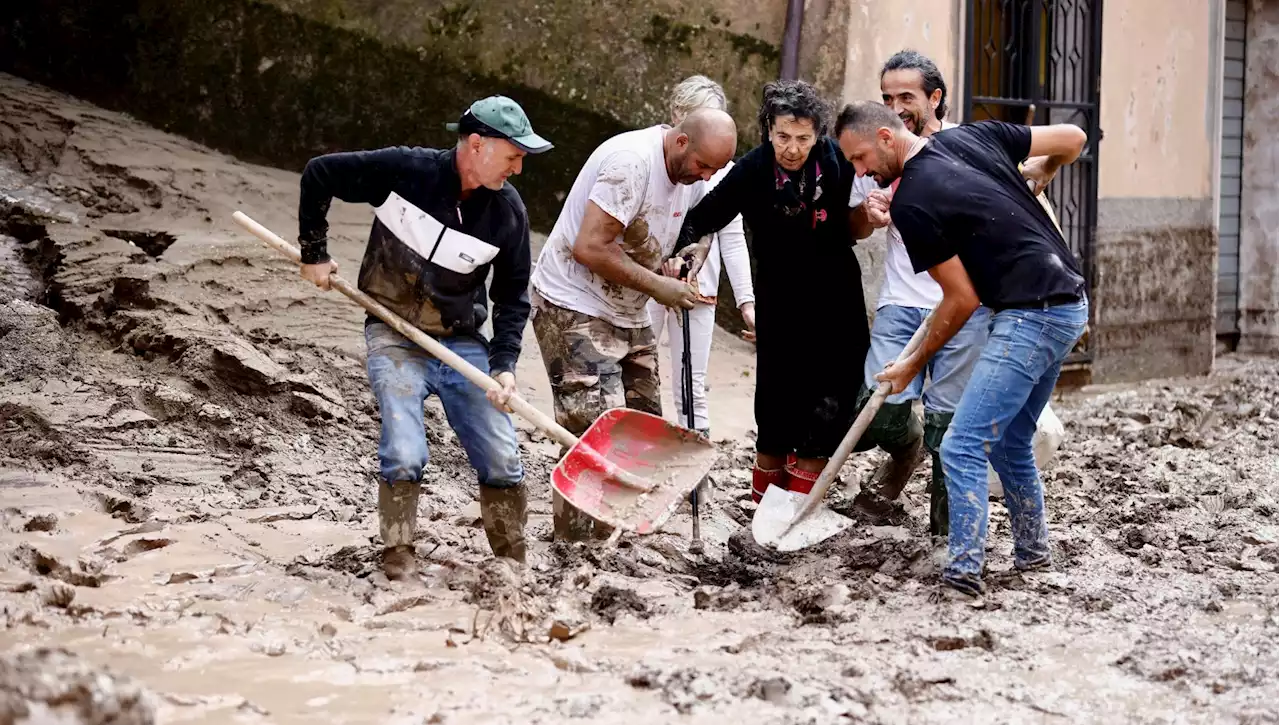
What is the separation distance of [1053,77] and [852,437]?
5.93 m

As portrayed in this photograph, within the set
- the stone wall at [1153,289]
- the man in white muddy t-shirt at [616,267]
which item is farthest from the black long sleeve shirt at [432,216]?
the stone wall at [1153,289]

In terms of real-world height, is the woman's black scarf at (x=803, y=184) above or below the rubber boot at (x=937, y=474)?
above

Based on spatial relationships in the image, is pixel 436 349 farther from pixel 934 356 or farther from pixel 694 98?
pixel 934 356

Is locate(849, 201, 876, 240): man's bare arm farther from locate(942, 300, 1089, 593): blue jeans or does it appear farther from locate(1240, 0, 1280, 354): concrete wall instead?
locate(1240, 0, 1280, 354): concrete wall

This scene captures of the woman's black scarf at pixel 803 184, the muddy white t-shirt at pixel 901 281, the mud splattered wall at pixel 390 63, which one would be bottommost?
the muddy white t-shirt at pixel 901 281

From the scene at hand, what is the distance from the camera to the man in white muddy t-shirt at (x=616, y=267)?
4992 mm

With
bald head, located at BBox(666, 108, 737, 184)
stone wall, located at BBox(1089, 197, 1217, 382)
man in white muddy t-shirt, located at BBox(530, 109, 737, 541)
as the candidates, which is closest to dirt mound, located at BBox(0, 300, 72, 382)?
man in white muddy t-shirt, located at BBox(530, 109, 737, 541)

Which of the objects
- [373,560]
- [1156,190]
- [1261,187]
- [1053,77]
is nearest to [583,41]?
[1053,77]

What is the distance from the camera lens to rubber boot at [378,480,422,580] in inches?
181

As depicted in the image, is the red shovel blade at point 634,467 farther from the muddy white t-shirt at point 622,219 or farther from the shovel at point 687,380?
the shovel at point 687,380

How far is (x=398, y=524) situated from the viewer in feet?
15.2

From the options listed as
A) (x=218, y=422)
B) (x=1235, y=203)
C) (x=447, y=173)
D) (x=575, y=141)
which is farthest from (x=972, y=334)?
(x=1235, y=203)

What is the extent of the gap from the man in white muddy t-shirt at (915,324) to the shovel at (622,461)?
0.77 m

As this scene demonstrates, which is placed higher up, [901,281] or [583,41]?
[583,41]
